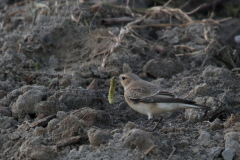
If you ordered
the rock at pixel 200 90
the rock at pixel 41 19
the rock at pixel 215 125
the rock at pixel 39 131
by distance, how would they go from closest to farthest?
the rock at pixel 39 131 < the rock at pixel 215 125 < the rock at pixel 200 90 < the rock at pixel 41 19

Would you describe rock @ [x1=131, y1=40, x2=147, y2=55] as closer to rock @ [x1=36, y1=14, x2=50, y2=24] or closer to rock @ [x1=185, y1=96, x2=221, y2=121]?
rock @ [x1=36, y1=14, x2=50, y2=24]

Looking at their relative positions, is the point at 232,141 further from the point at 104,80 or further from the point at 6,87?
the point at 6,87

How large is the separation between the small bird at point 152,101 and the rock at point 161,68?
4.25ft

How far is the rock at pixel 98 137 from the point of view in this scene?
15.3ft

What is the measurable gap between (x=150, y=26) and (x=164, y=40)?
2.27 feet

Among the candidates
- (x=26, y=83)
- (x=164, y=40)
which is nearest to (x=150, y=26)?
(x=164, y=40)

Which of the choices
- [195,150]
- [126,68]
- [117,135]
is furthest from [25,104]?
[195,150]

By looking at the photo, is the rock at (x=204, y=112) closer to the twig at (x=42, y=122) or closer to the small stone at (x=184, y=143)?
the small stone at (x=184, y=143)

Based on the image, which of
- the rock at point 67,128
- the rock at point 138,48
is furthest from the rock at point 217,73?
the rock at point 67,128

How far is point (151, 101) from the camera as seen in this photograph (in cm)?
579

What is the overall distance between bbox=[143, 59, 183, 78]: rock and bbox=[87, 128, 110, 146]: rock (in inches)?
120

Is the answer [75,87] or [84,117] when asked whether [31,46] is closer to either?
[75,87]

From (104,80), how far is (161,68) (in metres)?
1.28

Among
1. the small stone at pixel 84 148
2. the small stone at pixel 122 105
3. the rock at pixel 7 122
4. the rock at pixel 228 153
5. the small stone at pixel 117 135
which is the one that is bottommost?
the small stone at pixel 122 105
